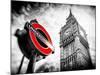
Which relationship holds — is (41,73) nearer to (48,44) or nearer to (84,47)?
(48,44)

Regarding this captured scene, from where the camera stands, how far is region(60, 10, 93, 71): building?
3.39 m

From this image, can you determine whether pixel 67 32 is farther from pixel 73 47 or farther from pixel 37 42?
pixel 37 42

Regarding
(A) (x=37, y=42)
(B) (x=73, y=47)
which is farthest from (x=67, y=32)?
(A) (x=37, y=42)

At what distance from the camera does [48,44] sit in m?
3.31

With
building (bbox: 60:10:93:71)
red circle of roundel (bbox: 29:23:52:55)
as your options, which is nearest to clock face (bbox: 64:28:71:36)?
building (bbox: 60:10:93:71)

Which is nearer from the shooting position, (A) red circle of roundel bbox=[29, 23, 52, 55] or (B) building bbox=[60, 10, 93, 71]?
(A) red circle of roundel bbox=[29, 23, 52, 55]

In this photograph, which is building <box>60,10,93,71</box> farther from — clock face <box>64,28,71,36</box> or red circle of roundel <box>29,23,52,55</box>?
red circle of roundel <box>29,23,52,55</box>

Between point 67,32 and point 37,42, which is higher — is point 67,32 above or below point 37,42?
above

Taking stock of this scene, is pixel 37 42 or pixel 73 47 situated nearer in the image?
pixel 37 42

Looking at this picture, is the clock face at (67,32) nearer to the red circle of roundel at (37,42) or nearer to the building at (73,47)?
the building at (73,47)

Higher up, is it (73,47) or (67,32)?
(67,32)

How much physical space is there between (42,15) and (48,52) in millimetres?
567

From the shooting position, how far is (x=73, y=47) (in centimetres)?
346

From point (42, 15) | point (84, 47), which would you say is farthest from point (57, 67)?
point (42, 15)
